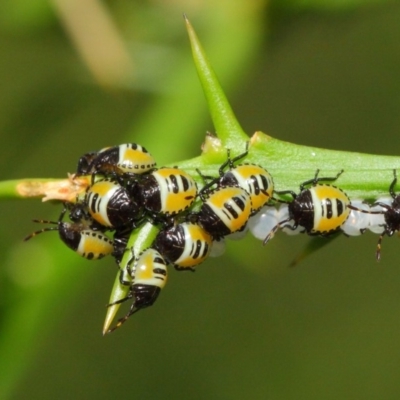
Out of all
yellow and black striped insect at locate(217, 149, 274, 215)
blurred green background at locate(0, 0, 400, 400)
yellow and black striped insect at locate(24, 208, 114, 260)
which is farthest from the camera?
blurred green background at locate(0, 0, 400, 400)

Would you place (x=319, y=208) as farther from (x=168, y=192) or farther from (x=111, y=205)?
(x=111, y=205)

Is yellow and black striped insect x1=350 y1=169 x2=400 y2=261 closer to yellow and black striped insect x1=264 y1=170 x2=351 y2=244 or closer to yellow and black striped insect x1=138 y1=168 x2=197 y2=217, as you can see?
yellow and black striped insect x1=264 y1=170 x2=351 y2=244

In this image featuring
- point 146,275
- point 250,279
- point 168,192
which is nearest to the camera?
point 168,192

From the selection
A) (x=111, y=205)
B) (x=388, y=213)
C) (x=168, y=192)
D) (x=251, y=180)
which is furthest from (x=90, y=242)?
(x=388, y=213)

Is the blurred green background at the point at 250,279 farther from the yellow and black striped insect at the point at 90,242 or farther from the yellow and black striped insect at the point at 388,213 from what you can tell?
the yellow and black striped insect at the point at 388,213

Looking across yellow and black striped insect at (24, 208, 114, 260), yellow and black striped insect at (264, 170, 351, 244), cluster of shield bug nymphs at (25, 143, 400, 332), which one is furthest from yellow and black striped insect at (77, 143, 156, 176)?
yellow and black striped insect at (264, 170, 351, 244)

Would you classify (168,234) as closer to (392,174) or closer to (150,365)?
(392,174)

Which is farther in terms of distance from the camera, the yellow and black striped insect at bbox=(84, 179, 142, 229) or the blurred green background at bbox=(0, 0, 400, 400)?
the blurred green background at bbox=(0, 0, 400, 400)
